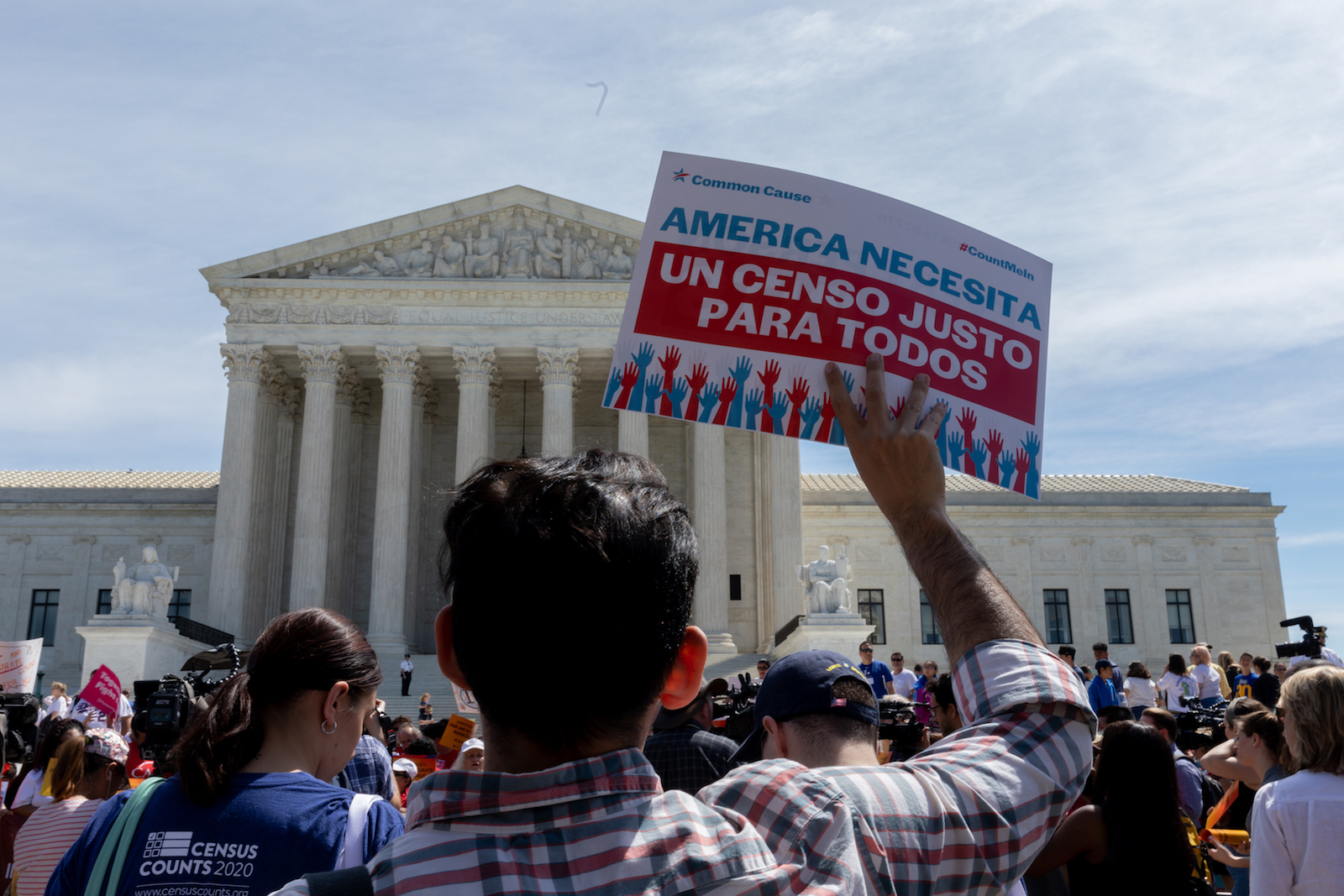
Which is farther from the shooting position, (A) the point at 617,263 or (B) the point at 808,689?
(A) the point at 617,263

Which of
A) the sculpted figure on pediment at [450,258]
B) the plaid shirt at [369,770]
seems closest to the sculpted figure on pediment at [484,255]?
the sculpted figure on pediment at [450,258]

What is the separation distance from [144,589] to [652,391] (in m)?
35.4

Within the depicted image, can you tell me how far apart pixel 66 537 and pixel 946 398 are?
161 ft

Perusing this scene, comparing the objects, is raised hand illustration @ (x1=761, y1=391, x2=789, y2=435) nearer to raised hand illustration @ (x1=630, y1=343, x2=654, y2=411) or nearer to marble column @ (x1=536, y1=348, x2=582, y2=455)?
raised hand illustration @ (x1=630, y1=343, x2=654, y2=411)

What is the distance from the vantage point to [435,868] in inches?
57.7

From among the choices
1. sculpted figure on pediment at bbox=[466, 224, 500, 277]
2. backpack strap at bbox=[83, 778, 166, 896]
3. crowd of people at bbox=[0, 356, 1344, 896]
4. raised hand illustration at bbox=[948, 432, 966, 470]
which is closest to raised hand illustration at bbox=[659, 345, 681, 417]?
crowd of people at bbox=[0, 356, 1344, 896]

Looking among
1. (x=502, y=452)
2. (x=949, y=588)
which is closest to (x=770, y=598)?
(x=502, y=452)

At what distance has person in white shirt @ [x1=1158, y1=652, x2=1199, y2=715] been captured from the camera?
60.4 ft

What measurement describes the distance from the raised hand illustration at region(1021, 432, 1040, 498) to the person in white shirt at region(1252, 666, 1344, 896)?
2.14 meters

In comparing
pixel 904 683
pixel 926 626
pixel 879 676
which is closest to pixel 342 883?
pixel 879 676

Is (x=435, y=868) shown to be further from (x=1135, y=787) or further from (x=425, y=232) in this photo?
(x=425, y=232)

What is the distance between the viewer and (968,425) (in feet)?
10.7

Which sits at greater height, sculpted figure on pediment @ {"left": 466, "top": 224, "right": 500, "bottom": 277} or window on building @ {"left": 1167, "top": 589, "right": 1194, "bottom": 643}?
sculpted figure on pediment @ {"left": 466, "top": 224, "right": 500, "bottom": 277}

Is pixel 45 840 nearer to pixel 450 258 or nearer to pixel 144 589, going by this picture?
pixel 144 589
